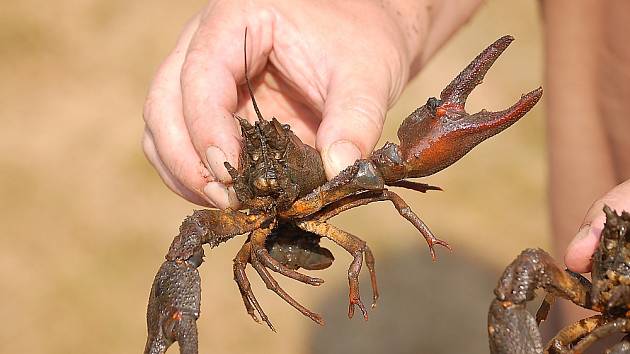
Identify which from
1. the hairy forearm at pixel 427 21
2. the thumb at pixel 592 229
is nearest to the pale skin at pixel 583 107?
the hairy forearm at pixel 427 21

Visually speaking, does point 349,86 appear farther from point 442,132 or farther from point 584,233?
point 584,233

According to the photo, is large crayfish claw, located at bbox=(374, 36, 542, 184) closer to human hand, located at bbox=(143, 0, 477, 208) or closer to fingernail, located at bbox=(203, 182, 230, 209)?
human hand, located at bbox=(143, 0, 477, 208)

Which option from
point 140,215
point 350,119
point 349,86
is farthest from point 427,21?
point 140,215

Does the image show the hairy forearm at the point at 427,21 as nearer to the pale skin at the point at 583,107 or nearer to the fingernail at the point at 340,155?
the pale skin at the point at 583,107

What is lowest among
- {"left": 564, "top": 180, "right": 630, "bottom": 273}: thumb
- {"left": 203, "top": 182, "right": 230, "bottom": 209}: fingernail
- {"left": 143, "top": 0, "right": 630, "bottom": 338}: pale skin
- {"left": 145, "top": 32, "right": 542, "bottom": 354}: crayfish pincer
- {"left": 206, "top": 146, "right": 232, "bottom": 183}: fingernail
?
{"left": 564, "top": 180, "right": 630, "bottom": 273}: thumb

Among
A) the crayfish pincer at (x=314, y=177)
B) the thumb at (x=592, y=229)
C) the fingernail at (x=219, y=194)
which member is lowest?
the thumb at (x=592, y=229)

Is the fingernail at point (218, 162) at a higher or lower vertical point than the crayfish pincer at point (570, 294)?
higher

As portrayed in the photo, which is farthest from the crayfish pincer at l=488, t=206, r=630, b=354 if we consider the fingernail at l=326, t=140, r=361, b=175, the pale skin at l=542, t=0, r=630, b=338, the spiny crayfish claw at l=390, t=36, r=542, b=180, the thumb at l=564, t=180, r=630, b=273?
the pale skin at l=542, t=0, r=630, b=338

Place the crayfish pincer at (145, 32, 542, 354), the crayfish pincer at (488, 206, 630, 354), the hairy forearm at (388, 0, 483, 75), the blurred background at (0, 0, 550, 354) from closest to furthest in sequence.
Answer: the crayfish pincer at (488, 206, 630, 354), the crayfish pincer at (145, 32, 542, 354), the hairy forearm at (388, 0, 483, 75), the blurred background at (0, 0, 550, 354)
